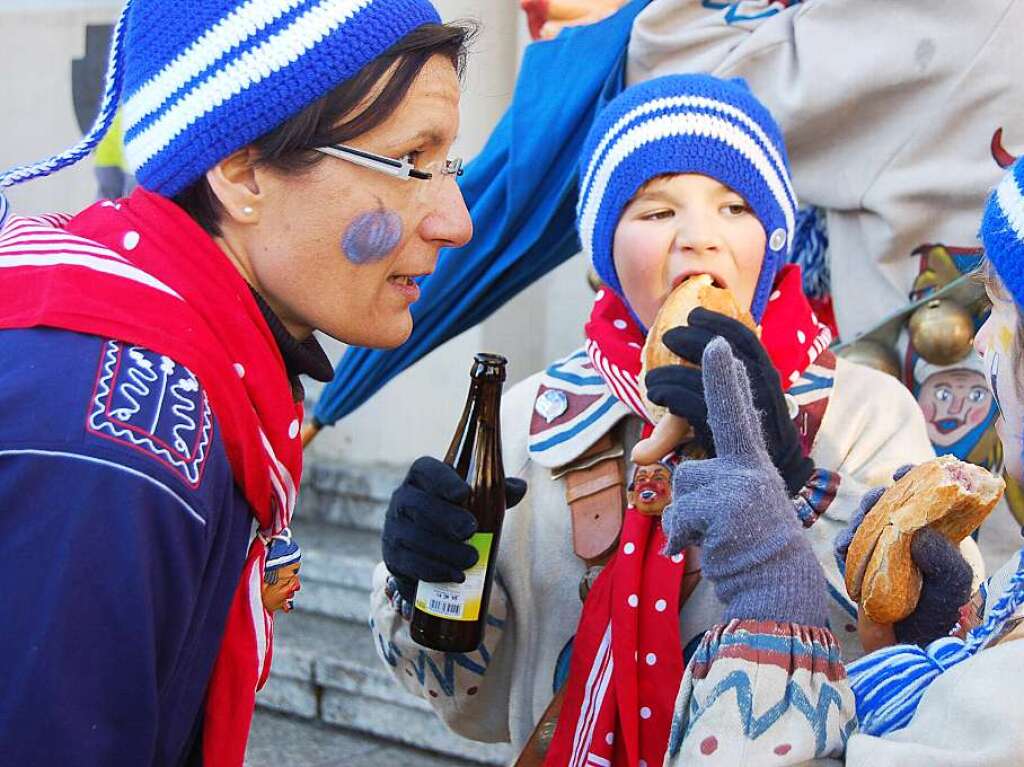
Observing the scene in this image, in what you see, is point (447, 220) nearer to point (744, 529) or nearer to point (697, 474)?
point (697, 474)

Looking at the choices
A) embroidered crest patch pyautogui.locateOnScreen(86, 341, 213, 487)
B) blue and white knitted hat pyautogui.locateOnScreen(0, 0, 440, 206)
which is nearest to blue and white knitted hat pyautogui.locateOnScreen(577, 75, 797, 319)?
blue and white knitted hat pyautogui.locateOnScreen(0, 0, 440, 206)

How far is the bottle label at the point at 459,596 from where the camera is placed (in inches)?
89.0

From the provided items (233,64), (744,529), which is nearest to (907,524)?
(744,529)

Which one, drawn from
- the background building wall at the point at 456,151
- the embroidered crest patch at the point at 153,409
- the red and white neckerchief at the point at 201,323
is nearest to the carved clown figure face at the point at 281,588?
the red and white neckerchief at the point at 201,323

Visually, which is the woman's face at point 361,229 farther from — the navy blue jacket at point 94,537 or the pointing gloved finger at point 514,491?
the pointing gloved finger at point 514,491

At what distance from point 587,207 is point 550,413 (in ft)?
1.45

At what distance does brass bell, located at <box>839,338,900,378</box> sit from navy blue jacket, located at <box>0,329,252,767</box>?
6.79 ft

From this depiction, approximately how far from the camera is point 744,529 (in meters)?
1.79

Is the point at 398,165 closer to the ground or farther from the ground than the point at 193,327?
farther from the ground

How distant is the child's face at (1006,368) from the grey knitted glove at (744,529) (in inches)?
12.7

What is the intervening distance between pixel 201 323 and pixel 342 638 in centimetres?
362

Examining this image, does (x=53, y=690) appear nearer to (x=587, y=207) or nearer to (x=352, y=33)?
Result: (x=352, y=33)

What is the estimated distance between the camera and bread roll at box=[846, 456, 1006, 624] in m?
1.88

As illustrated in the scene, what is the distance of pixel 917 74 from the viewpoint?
3.08 meters
